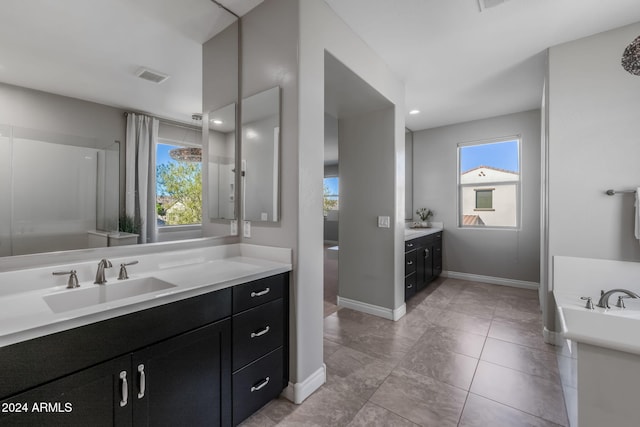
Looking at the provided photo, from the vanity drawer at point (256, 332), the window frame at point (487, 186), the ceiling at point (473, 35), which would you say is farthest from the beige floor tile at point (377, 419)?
the window frame at point (487, 186)

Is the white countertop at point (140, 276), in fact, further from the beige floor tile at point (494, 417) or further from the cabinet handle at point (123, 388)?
the beige floor tile at point (494, 417)

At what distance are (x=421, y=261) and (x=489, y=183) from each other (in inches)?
72.2

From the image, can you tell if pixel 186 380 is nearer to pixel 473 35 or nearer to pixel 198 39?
pixel 198 39

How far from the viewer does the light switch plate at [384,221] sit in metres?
3.03

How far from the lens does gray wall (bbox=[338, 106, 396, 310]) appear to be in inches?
120

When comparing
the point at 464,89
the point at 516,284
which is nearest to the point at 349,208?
the point at 464,89

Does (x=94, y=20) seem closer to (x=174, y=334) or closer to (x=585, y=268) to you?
(x=174, y=334)

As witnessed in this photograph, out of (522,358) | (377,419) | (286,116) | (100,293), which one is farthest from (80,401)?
(522,358)

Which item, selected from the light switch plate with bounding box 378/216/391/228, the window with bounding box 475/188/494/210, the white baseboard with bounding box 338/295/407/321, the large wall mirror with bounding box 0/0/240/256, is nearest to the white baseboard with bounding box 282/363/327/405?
the large wall mirror with bounding box 0/0/240/256

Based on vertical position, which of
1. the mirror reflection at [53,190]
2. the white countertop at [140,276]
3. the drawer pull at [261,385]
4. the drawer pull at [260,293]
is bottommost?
the drawer pull at [261,385]

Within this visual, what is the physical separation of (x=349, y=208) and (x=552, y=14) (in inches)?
93.9

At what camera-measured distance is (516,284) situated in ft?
13.6

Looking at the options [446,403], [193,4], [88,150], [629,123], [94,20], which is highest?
[193,4]

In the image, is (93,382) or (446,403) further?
(446,403)
